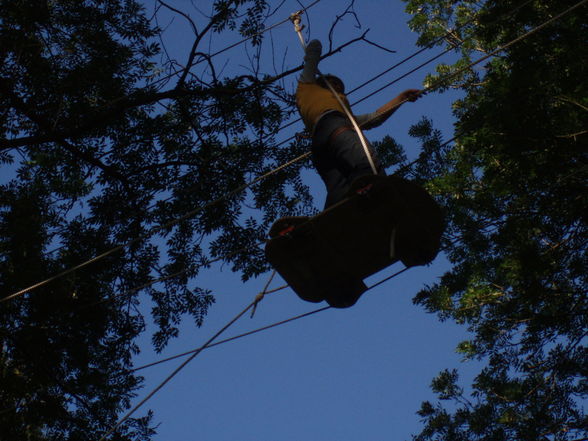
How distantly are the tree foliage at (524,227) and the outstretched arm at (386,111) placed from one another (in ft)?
6.90

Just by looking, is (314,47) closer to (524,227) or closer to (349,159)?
(349,159)

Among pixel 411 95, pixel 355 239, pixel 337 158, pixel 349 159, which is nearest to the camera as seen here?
pixel 355 239

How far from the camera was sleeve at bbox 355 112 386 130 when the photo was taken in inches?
197

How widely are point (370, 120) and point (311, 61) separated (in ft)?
2.08

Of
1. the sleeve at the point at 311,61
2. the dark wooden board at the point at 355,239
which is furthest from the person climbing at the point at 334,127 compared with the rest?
the dark wooden board at the point at 355,239

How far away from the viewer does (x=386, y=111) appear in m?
4.93

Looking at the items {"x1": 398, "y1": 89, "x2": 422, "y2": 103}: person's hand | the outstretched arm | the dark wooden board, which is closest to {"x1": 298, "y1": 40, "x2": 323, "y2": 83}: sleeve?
the outstretched arm

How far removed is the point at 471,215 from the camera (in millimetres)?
9758

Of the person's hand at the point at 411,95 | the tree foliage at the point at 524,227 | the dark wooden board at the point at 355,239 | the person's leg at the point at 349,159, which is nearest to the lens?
the dark wooden board at the point at 355,239

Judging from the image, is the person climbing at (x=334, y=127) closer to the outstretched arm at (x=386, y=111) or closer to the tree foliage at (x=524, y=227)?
the outstretched arm at (x=386, y=111)

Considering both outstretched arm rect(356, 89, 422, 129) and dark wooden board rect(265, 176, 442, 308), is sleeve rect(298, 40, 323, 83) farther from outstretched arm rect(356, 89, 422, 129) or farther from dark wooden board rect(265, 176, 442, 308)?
dark wooden board rect(265, 176, 442, 308)

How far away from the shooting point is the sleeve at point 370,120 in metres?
5.00

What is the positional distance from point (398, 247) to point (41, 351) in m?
4.29

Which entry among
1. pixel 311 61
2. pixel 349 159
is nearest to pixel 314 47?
pixel 311 61
